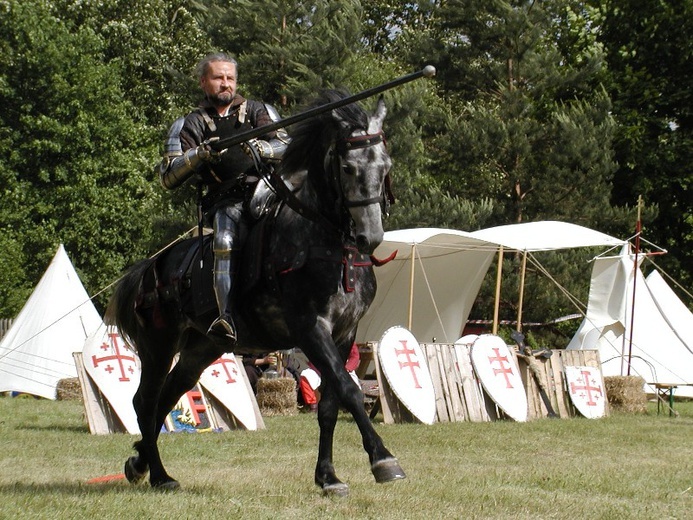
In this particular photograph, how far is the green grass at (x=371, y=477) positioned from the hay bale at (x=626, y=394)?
122 cm

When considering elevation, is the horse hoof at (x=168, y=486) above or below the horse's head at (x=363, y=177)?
below

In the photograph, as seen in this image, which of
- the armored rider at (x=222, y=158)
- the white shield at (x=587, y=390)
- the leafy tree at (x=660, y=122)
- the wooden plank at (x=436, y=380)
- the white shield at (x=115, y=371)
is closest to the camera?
the armored rider at (x=222, y=158)

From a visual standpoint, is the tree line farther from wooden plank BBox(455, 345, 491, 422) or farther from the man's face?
the man's face

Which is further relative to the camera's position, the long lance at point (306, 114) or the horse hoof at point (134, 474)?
the horse hoof at point (134, 474)

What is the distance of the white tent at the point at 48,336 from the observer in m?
19.8

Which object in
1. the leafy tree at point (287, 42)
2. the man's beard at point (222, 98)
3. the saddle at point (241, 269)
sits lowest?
the saddle at point (241, 269)

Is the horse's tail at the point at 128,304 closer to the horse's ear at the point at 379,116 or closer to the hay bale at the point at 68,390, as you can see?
the horse's ear at the point at 379,116

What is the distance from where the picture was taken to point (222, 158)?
735 cm

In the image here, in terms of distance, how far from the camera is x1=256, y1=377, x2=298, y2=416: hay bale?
14984mm

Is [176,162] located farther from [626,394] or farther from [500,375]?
[626,394]

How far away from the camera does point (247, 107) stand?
7445mm

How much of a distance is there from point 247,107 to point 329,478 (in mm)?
2536

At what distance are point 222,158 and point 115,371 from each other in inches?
230

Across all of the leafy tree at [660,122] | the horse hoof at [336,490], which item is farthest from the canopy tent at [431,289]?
the horse hoof at [336,490]
